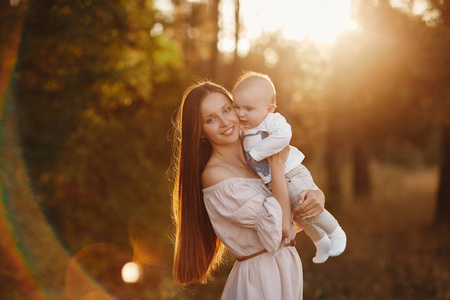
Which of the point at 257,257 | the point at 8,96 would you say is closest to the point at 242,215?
the point at 257,257

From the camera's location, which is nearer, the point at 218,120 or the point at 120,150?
the point at 218,120

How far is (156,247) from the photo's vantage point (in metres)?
8.75

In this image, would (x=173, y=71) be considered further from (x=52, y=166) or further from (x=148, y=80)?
(x=52, y=166)

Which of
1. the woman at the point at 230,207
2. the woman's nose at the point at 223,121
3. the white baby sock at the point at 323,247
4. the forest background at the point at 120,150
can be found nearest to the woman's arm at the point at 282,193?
the woman at the point at 230,207

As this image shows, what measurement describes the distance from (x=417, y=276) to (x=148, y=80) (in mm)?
6276

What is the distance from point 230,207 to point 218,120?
1.88 ft

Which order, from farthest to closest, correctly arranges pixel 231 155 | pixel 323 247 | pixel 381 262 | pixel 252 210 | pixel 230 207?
pixel 381 262, pixel 323 247, pixel 231 155, pixel 230 207, pixel 252 210

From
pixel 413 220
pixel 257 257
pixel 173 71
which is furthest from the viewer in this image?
pixel 413 220

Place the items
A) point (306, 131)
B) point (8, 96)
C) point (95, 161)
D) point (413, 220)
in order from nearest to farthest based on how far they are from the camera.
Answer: point (8, 96)
point (95, 161)
point (413, 220)
point (306, 131)

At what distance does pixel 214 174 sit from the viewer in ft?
9.39

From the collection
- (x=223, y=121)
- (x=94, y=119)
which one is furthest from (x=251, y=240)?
(x=94, y=119)

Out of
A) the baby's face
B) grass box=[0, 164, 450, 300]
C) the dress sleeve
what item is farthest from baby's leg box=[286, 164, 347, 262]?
grass box=[0, 164, 450, 300]

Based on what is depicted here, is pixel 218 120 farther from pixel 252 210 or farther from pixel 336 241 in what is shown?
pixel 336 241

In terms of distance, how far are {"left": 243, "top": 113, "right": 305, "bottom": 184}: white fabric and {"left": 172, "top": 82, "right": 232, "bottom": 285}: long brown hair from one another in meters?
0.29
